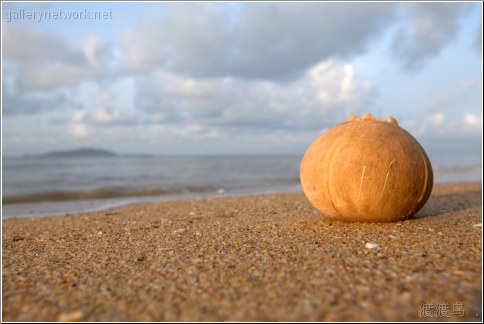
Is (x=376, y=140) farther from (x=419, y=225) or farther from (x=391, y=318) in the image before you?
(x=391, y=318)

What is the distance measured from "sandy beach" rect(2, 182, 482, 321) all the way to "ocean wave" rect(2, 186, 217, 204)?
1046 centimetres

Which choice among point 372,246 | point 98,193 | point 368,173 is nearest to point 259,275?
point 372,246

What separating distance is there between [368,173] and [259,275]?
252 centimetres

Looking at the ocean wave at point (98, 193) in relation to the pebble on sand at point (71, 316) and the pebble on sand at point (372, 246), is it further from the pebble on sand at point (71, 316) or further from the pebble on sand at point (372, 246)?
the pebble on sand at point (71, 316)

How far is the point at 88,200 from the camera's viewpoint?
15.1m

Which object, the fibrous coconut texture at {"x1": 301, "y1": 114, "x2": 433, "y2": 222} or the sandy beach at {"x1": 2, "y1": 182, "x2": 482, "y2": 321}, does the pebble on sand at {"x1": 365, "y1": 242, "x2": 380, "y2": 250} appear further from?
the fibrous coconut texture at {"x1": 301, "y1": 114, "x2": 433, "y2": 222}

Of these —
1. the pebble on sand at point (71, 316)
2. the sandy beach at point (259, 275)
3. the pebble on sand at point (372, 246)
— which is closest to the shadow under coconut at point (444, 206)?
the sandy beach at point (259, 275)

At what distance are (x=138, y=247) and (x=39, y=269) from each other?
1.26m

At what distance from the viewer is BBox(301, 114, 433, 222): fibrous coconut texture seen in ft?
17.1

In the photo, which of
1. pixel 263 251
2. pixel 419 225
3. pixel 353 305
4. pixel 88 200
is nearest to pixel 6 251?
pixel 263 251

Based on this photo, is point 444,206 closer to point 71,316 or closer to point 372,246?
point 372,246

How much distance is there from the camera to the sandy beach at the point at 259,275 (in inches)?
110

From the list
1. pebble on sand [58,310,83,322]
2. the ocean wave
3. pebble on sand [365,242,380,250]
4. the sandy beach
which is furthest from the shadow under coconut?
the ocean wave

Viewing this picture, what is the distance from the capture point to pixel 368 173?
17.1 ft
